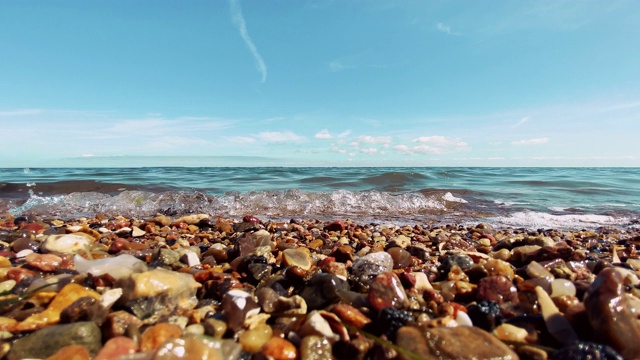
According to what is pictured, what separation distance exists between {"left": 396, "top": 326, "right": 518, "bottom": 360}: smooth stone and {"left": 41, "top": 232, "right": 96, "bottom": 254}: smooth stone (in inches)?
126

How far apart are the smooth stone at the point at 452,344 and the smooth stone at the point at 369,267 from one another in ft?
2.64

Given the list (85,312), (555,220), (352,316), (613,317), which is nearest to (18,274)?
(85,312)

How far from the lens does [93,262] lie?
2287 millimetres

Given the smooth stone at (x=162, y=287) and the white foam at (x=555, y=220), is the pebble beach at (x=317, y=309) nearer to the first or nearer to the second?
the smooth stone at (x=162, y=287)

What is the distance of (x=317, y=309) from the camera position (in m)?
1.92

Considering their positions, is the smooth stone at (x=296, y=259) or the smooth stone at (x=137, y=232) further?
the smooth stone at (x=137, y=232)

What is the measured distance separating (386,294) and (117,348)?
134 cm

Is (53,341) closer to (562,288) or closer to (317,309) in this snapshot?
(317,309)

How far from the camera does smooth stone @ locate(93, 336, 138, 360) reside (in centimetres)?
141

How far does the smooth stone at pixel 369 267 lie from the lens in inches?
90.4

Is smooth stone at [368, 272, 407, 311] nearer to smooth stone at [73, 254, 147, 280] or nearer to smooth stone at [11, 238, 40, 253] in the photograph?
smooth stone at [73, 254, 147, 280]

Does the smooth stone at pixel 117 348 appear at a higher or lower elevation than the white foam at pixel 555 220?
higher

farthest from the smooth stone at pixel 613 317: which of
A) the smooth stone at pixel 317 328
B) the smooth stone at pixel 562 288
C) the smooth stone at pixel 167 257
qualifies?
the smooth stone at pixel 167 257

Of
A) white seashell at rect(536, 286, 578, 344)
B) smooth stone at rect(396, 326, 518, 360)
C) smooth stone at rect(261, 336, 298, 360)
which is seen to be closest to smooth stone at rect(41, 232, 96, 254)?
smooth stone at rect(261, 336, 298, 360)
